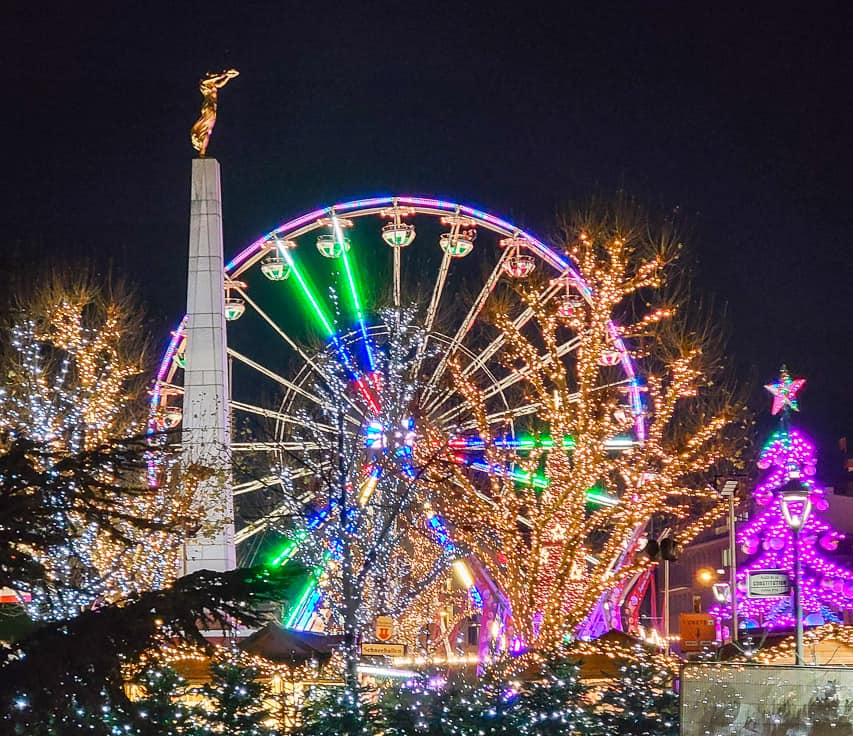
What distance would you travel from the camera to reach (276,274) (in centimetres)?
3281

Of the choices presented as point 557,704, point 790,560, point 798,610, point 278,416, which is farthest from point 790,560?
point 557,704

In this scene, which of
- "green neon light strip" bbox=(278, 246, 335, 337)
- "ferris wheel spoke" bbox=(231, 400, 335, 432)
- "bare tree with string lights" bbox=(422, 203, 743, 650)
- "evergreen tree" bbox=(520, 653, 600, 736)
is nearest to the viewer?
"evergreen tree" bbox=(520, 653, 600, 736)

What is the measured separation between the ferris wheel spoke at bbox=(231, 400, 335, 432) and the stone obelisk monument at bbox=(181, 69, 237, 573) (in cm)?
227

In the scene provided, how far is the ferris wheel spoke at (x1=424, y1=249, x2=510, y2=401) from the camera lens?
29.3 metres

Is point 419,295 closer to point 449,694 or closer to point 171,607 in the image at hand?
point 449,694

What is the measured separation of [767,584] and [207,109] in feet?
60.2

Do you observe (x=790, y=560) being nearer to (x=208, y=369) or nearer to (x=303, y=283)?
(x=303, y=283)

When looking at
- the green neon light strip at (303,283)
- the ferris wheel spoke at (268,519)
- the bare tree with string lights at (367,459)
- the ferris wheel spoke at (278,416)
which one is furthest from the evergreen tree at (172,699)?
the green neon light strip at (303,283)

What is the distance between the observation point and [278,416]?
30.3 meters

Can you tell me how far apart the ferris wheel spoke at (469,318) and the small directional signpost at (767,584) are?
1364 cm

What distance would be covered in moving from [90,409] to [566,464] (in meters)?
10.8

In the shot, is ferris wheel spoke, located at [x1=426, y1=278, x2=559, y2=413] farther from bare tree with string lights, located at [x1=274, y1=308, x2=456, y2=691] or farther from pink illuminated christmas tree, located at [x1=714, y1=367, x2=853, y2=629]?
pink illuminated christmas tree, located at [x1=714, y1=367, x2=853, y2=629]

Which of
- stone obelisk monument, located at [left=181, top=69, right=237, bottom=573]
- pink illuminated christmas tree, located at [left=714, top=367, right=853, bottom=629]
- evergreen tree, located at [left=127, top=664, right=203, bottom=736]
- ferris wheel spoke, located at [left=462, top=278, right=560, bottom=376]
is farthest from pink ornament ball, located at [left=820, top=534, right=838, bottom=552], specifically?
evergreen tree, located at [left=127, top=664, right=203, bottom=736]

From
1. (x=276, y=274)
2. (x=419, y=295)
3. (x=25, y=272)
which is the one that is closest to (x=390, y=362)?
(x=419, y=295)
